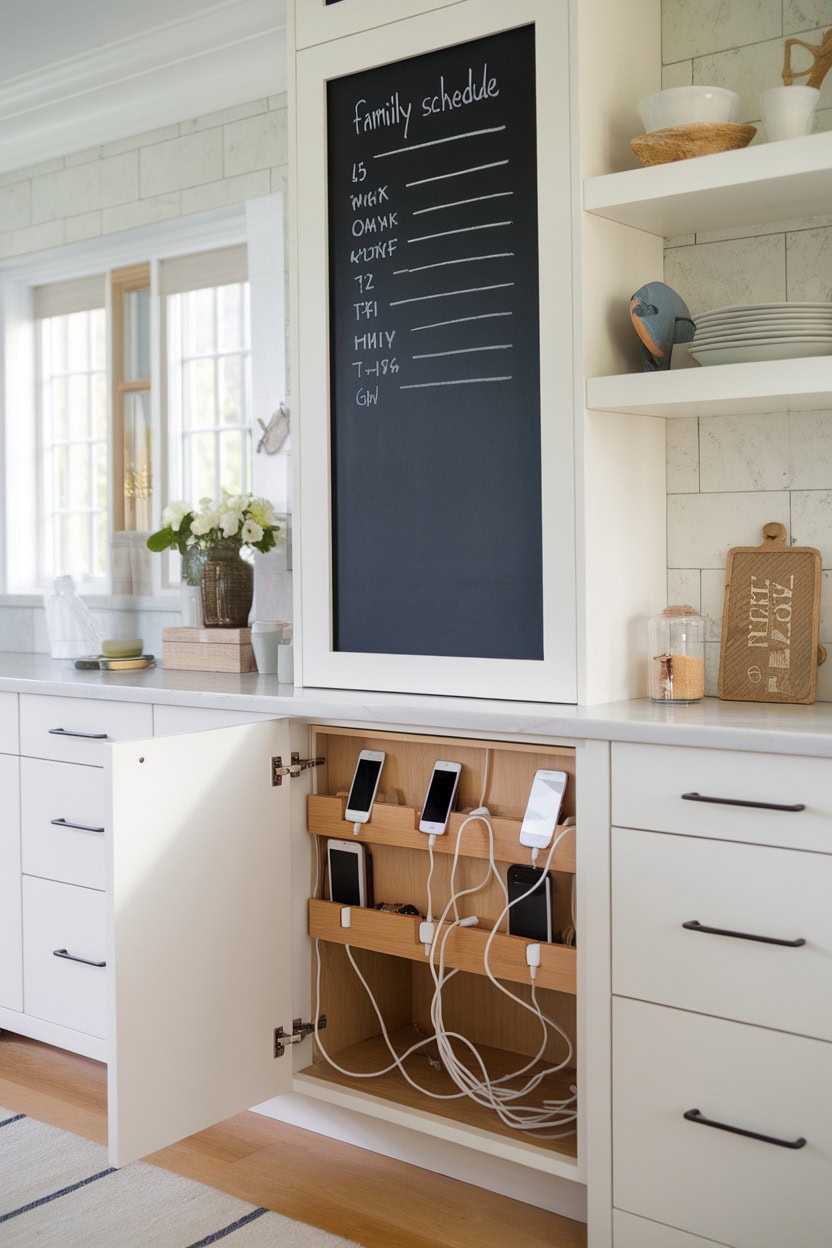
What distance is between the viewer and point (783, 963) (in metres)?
1.86

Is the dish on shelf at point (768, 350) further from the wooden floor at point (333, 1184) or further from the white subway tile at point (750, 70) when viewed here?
the wooden floor at point (333, 1184)

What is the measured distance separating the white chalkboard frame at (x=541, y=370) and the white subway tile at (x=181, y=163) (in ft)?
3.50

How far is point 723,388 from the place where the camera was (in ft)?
6.83

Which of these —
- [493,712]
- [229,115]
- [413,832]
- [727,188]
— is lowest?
[413,832]

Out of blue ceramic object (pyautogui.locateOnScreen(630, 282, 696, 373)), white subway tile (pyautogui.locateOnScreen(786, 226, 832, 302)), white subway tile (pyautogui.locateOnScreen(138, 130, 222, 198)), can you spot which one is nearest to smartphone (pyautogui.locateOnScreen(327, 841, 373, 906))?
blue ceramic object (pyautogui.locateOnScreen(630, 282, 696, 373))

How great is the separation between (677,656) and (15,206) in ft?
10.1

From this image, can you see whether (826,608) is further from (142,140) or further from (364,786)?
(142,140)

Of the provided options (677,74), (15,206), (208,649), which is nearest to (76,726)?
(208,649)

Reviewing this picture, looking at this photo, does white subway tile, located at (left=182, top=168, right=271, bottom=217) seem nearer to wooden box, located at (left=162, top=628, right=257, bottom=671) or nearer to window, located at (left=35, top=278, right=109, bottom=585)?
window, located at (left=35, top=278, right=109, bottom=585)

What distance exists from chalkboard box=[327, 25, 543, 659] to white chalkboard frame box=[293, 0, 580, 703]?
1.1 inches

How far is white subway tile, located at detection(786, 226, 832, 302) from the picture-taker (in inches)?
90.4

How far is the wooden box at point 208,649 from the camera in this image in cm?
312

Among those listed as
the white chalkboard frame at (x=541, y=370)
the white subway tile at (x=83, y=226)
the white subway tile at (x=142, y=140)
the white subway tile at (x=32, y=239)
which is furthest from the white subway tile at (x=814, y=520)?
the white subway tile at (x=32, y=239)

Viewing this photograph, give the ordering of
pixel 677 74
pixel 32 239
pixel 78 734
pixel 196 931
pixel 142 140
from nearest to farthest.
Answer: pixel 196 931
pixel 677 74
pixel 78 734
pixel 142 140
pixel 32 239
